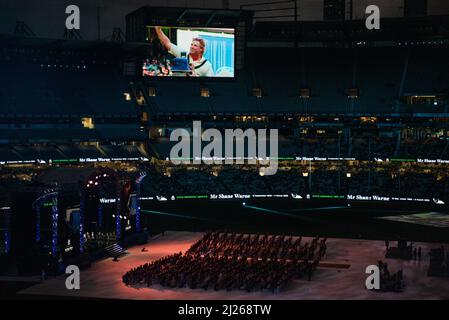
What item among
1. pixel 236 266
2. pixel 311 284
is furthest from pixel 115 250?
pixel 311 284

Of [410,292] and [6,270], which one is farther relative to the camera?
[6,270]

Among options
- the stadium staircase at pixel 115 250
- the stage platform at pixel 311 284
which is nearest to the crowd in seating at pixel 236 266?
the stage platform at pixel 311 284

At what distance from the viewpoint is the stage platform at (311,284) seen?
33500 millimetres

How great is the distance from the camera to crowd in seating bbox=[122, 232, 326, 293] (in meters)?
35.2

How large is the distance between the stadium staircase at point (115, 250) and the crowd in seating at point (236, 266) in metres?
5.02

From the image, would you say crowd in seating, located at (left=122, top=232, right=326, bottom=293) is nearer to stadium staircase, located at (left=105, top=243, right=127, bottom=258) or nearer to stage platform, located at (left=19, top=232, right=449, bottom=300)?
stage platform, located at (left=19, top=232, right=449, bottom=300)

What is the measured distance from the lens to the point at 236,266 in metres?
37.7

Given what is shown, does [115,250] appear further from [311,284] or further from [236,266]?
[311,284]
